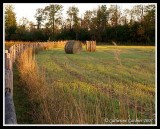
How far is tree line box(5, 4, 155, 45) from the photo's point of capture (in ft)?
185

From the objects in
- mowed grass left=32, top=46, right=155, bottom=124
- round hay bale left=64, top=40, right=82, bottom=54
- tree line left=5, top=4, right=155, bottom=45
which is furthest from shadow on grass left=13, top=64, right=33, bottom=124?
tree line left=5, top=4, right=155, bottom=45

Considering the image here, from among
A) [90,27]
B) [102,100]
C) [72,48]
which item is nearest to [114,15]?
[90,27]

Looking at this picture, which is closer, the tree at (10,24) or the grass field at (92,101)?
the grass field at (92,101)

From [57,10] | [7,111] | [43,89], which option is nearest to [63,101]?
[43,89]

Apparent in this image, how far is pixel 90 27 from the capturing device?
6072cm

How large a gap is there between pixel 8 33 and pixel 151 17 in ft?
81.2

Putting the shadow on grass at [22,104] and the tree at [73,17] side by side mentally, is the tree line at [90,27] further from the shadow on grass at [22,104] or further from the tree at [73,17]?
the shadow on grass at [22,104]

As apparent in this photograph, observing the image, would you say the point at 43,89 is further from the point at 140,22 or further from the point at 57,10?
the point at 140,22

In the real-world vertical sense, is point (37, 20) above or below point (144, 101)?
above

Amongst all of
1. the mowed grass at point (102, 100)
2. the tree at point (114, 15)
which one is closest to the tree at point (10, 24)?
the tree at point (114, 15)

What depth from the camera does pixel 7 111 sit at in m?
4.71

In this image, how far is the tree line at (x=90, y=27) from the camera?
5631 cm

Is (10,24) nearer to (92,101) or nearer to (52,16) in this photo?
(52,16)

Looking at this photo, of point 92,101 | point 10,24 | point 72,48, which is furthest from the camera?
point 10,24
